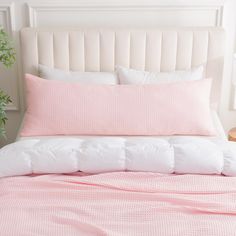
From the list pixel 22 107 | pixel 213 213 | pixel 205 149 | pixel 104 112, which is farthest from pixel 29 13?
pixel 213 213

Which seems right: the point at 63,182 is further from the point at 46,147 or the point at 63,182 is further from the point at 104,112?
the point at 104,112

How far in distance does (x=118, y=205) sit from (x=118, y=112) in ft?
2.76

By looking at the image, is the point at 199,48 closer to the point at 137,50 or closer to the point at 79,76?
the point at 137,50

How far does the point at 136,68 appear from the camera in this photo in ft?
9.23

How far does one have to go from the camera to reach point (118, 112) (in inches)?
96.2

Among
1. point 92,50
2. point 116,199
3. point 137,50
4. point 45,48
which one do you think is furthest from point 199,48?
point 116,199

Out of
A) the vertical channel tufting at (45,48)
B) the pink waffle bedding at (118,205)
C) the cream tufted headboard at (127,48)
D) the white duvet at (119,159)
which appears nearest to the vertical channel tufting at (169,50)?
the cream tufted headboard at (127,48)

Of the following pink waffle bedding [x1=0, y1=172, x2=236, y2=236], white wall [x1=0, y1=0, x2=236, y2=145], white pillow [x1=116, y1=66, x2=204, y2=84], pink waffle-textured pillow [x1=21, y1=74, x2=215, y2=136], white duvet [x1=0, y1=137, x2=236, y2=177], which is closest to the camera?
pink waffle bedding [x1=0, y1=172, x2=236, y2=236]

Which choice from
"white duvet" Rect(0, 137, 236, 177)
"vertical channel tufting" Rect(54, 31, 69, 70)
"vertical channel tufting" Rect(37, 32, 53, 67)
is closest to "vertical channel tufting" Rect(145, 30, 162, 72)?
"vertical channel tufting" Rect(54, 31, 69, 70)

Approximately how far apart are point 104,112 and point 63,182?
2.27ft

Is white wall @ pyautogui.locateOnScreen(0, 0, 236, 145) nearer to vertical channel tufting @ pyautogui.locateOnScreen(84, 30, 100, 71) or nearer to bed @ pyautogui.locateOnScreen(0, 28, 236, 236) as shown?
vertical channel tufting @ pyautogui.locateOnScreen(84, 30, 100, 71)

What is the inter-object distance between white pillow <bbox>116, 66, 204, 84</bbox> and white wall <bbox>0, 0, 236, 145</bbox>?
1.31ft

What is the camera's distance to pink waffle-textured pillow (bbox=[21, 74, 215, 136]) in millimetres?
2434

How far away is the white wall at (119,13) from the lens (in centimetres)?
285
